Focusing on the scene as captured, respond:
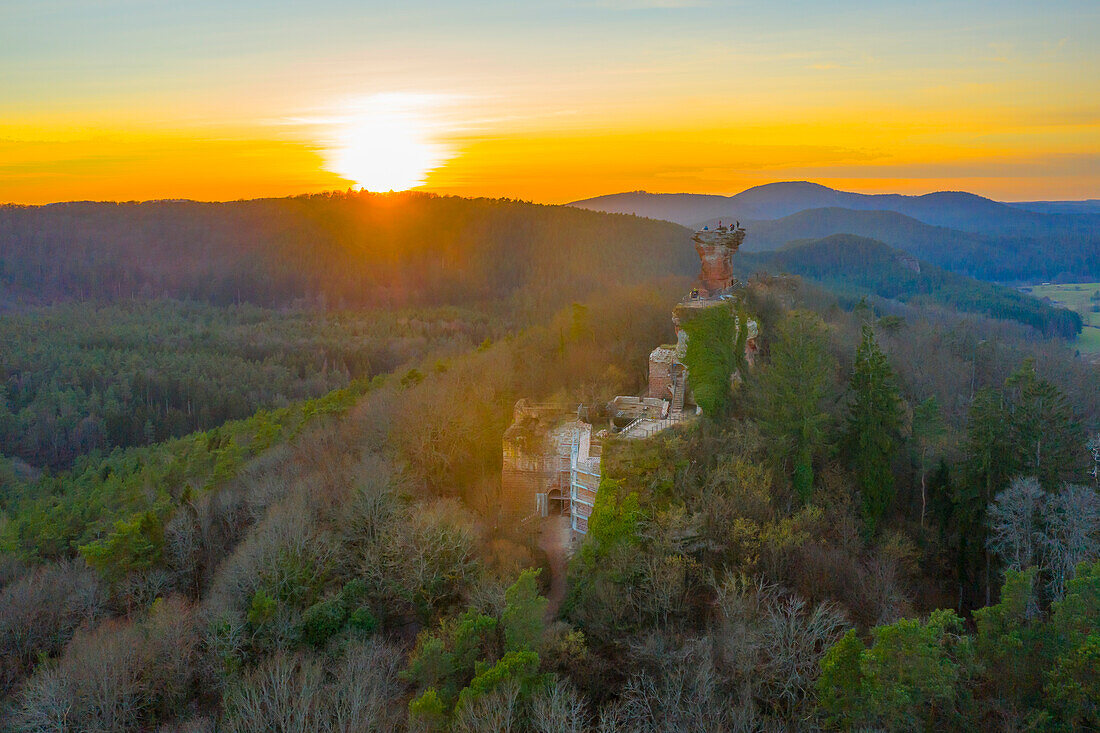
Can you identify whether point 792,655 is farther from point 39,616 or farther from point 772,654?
point 39,616

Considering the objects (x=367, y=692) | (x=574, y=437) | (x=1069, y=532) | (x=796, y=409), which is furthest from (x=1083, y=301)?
(x=367, y=692)

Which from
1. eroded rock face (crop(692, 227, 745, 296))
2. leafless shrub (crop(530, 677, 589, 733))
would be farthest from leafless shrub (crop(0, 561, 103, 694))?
eroded rock face (crop(692, 227, 745, 296))

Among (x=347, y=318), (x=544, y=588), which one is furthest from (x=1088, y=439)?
(x=347, y=318)

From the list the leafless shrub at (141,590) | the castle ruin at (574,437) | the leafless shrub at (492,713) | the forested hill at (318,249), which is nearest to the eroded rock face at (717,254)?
the castle ruin at (574,437)

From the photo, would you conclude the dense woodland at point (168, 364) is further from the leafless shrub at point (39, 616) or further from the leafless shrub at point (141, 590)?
the leafless shrub at point (141, 590)

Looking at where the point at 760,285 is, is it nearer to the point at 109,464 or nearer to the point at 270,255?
the point at 109,464

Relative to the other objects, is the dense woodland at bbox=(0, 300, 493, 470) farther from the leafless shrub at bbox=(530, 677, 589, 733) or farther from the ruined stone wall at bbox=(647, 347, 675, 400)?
the leafless shrub at bbox=(530, 677, 589, 733)

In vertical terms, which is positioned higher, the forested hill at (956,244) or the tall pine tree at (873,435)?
the tall pine tree at (873,435)
